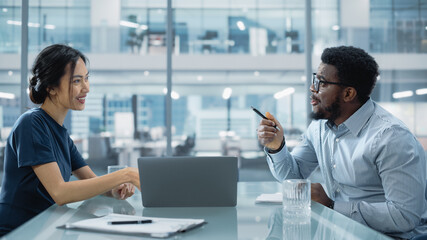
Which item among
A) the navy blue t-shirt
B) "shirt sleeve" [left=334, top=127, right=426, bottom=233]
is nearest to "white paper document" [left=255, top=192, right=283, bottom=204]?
"shirt sleeve" [left=334, top=127, right=426, bottom=233]

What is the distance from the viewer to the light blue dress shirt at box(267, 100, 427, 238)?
1621 millimetres

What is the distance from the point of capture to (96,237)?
1127mm

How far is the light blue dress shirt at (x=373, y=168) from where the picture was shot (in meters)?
1.62

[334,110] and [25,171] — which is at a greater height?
[334,110]

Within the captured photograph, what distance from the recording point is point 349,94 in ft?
6.63

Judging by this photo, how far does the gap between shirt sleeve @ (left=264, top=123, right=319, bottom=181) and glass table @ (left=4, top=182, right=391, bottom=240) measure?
36 centimetres

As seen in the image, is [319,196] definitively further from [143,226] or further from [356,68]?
[143,226]

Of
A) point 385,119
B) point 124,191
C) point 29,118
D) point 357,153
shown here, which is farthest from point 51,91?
point 385,119

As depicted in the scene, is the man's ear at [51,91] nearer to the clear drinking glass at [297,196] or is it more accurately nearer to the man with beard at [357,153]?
the man with beard at [357,153]

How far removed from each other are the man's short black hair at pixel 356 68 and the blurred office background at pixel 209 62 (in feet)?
7.21

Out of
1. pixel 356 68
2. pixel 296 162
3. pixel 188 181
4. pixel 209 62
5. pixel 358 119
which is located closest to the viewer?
pixel 188 181

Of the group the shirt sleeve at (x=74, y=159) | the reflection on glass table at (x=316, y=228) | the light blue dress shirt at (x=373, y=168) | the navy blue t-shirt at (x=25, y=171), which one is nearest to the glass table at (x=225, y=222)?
the reflection on glass table at (x=316, y=228)

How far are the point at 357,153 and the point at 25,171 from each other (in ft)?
4.44

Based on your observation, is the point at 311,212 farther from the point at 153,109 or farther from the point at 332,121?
the point at 153,109
